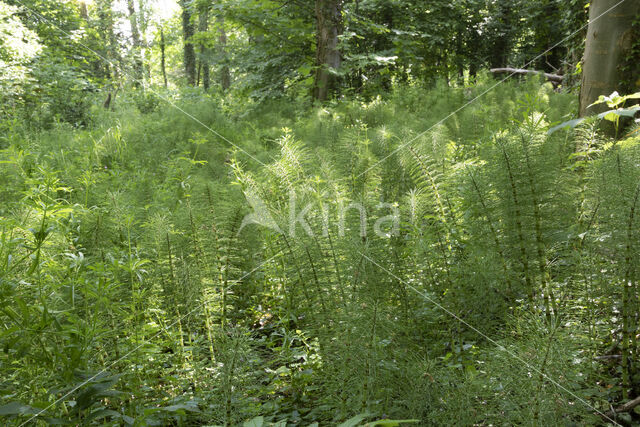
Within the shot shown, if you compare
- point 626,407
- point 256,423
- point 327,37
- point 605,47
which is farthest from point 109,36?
point 626,407

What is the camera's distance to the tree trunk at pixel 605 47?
338cm

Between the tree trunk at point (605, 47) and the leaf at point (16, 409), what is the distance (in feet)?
13.3

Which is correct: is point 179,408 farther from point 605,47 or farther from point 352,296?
point 605,47

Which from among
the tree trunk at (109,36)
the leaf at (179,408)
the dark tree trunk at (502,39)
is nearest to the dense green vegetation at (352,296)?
the leaf at (179,408)

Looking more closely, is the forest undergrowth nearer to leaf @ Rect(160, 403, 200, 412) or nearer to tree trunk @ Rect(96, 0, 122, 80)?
leaf @ Rect(160, 403, 200, 412)

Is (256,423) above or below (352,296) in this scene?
below

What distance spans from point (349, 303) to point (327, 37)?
6.90 meters

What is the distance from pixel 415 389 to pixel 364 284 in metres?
0.48

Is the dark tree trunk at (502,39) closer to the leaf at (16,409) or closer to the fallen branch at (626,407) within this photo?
the fallen branch at (626,407)

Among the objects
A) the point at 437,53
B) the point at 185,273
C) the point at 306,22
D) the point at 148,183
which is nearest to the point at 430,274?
the point at 185,273

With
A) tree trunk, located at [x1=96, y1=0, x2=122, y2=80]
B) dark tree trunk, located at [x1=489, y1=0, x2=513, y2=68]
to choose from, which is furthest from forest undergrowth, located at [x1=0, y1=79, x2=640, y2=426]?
tree trunk, located at [x1=96, y1=0, x2=122, y2=80]

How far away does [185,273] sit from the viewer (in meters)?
2.19

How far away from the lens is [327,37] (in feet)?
25.1

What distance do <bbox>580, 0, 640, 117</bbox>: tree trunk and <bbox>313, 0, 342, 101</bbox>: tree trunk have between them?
4.46 m
